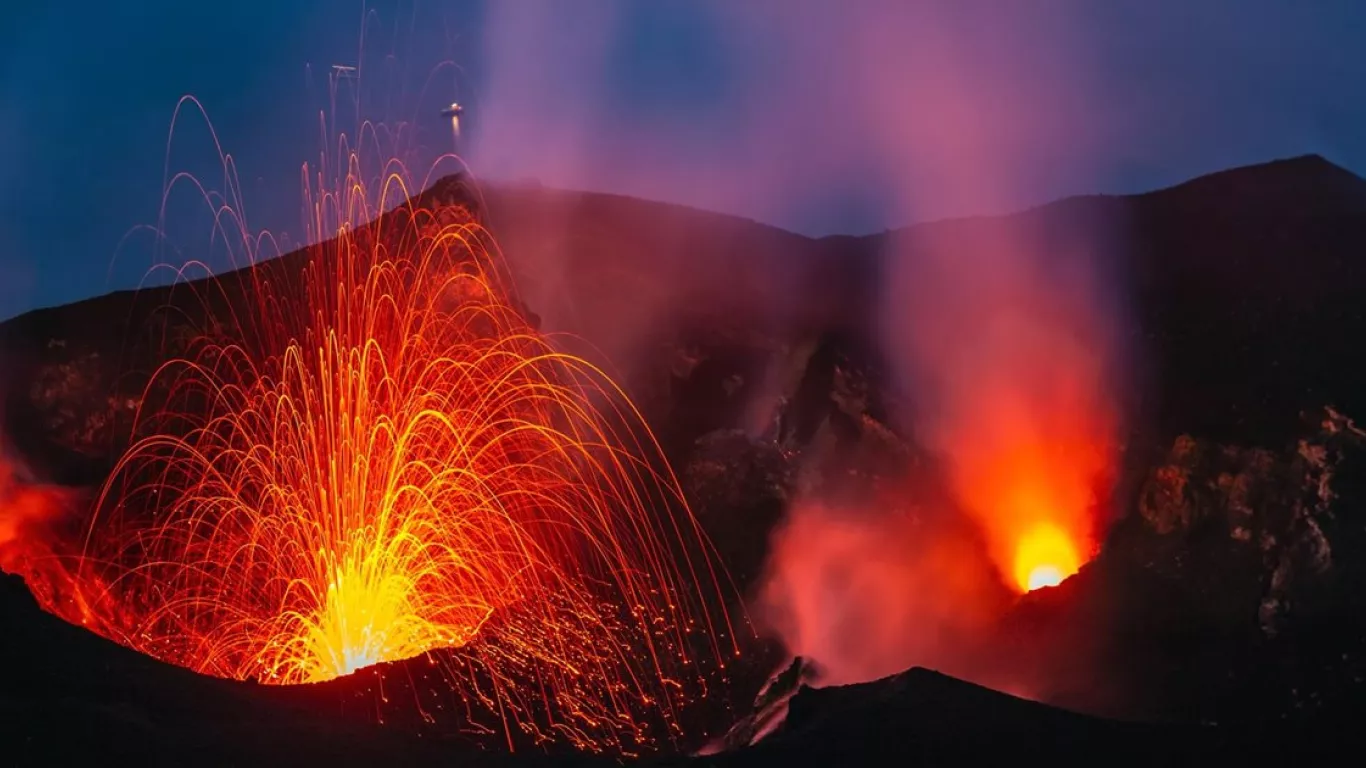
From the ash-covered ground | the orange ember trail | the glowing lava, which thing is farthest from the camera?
the glowing lava

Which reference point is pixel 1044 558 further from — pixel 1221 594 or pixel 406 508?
→ pixel 406 508

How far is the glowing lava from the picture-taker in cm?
2342

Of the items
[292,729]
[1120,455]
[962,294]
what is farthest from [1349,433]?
[292,729]

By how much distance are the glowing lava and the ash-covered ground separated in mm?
806

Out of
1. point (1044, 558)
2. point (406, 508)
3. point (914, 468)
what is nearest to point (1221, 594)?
point (1044, 558)

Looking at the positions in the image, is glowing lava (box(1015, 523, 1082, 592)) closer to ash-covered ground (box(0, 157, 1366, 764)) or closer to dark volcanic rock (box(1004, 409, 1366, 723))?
ash-covered ground (box(0, 157, 1366, 764))

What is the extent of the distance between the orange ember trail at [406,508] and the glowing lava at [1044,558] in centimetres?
661

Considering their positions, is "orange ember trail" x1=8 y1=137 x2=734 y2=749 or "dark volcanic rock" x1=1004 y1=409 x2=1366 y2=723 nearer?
"dark volcanic rock" x1=1004 y1=409 x2=1366 y2=723

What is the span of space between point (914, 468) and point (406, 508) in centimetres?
1202

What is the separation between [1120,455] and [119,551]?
24725mm

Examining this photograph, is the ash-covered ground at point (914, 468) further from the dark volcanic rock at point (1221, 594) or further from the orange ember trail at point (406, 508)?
the orange ember trail at point (406, 508)

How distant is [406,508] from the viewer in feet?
77.6

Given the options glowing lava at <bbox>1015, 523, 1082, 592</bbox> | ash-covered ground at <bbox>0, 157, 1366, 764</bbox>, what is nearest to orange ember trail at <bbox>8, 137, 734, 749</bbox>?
ash-covered ground at <bbox>0, 157, 1366, 764</bbox>

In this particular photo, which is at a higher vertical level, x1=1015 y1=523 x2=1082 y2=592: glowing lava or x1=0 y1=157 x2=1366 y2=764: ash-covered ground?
x1=0 y1=157 x2=1366 y2=764: ash-covered ground
